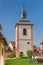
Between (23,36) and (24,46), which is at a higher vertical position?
(23,36)

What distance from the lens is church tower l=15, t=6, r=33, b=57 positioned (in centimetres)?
4128

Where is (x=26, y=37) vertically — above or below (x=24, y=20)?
below

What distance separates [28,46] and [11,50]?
16.6ft

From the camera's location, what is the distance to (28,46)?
4156 cm

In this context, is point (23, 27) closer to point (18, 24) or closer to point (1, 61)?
point (18, 24)

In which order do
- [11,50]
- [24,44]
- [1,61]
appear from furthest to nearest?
1. [11,50]
2. [24,44]
3. [1,61]

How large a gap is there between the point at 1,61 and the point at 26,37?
30864 mm

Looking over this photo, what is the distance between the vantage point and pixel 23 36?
41406 millimetres

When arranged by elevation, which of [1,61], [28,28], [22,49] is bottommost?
[1,61]

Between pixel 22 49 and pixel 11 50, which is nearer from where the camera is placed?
pixel 22 49

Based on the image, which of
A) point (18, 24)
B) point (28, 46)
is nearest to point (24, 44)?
point (28, 46)

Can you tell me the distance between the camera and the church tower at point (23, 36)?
4128 centimetres

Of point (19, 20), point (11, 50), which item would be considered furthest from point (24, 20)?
point (11, 50)

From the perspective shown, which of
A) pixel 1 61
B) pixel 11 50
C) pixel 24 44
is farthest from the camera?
pixel 11 50
